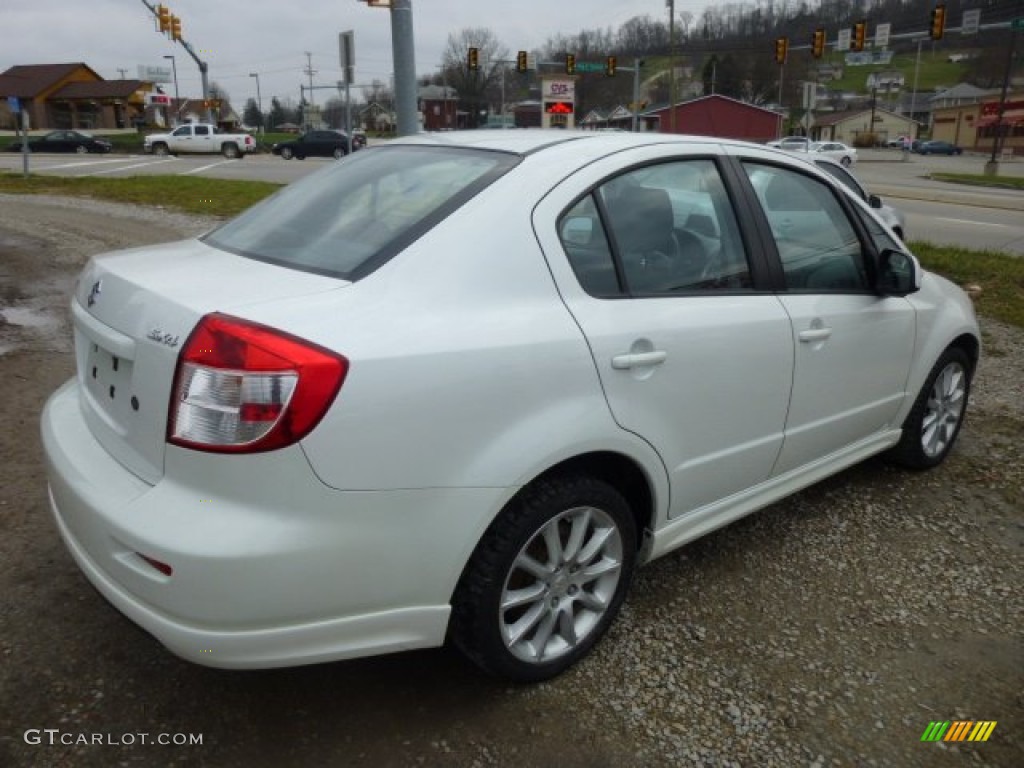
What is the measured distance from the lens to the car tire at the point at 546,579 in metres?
2.26

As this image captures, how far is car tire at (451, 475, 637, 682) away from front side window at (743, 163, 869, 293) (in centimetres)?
122

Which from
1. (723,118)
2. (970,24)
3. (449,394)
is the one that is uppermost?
(970,24)

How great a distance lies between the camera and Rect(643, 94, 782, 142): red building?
2810 inches

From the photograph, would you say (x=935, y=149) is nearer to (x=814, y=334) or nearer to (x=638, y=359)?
(x=814, y=334)

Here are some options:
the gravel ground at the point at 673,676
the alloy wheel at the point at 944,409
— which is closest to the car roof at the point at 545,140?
the gravel ground at the point at 673,676

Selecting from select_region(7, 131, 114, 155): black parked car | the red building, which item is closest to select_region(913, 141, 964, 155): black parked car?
the red building

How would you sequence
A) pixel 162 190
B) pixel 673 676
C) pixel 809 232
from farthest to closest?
pixel 162 190 → pixel 809 232 → pixel 673 676

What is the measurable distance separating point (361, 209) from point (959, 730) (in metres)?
2.40

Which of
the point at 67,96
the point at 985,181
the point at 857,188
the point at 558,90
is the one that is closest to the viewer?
the point at 857,188

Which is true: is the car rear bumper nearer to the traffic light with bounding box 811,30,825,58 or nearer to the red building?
the traffic light with bounding box 811,30,825,58

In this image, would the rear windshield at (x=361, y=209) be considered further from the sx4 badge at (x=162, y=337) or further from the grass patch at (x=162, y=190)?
the grass patch at (x=162, y=190)

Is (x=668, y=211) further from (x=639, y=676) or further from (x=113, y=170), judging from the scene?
(x=113, y=170)

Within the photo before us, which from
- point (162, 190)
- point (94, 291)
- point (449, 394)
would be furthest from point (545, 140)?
point (162, 190)

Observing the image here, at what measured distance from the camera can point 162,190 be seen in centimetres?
1770
